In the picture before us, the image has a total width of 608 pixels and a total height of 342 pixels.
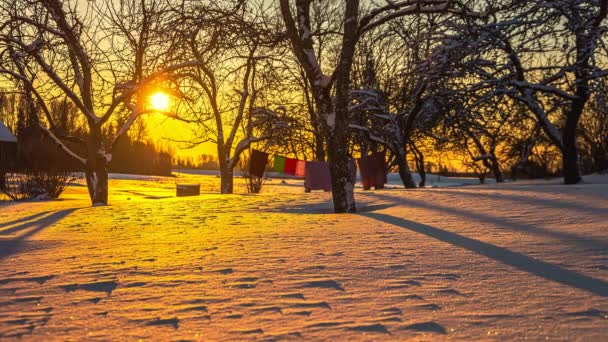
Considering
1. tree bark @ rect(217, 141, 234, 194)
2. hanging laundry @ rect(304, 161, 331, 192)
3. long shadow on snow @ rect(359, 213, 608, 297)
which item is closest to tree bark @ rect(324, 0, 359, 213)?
long shadow on snow @ rect(359, 213, 608, 297)

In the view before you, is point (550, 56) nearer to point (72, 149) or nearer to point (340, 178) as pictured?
point (340, 178)

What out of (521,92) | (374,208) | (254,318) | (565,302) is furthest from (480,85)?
(254,318)

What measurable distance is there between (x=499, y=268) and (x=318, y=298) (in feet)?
5.05

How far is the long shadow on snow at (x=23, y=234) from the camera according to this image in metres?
5.47

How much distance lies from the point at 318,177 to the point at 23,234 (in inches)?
428

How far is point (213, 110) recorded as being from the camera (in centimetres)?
1977

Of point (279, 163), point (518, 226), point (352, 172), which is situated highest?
point (279, 163)

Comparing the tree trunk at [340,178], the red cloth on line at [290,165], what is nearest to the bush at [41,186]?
the red cloth on line at [290,165]

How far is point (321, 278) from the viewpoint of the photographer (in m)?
3.75

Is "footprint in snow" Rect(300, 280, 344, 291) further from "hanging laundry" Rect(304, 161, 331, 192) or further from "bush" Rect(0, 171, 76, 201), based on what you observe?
"bush" Rect(0, 171, 76, 201)

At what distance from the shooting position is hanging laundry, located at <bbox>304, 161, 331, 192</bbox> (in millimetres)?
16750

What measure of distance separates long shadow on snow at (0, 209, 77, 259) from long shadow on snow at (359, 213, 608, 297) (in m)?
4.32

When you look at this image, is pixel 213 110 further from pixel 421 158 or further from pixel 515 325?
pixel 515 325

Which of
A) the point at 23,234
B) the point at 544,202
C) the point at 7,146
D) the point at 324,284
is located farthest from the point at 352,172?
the point at 7,146
